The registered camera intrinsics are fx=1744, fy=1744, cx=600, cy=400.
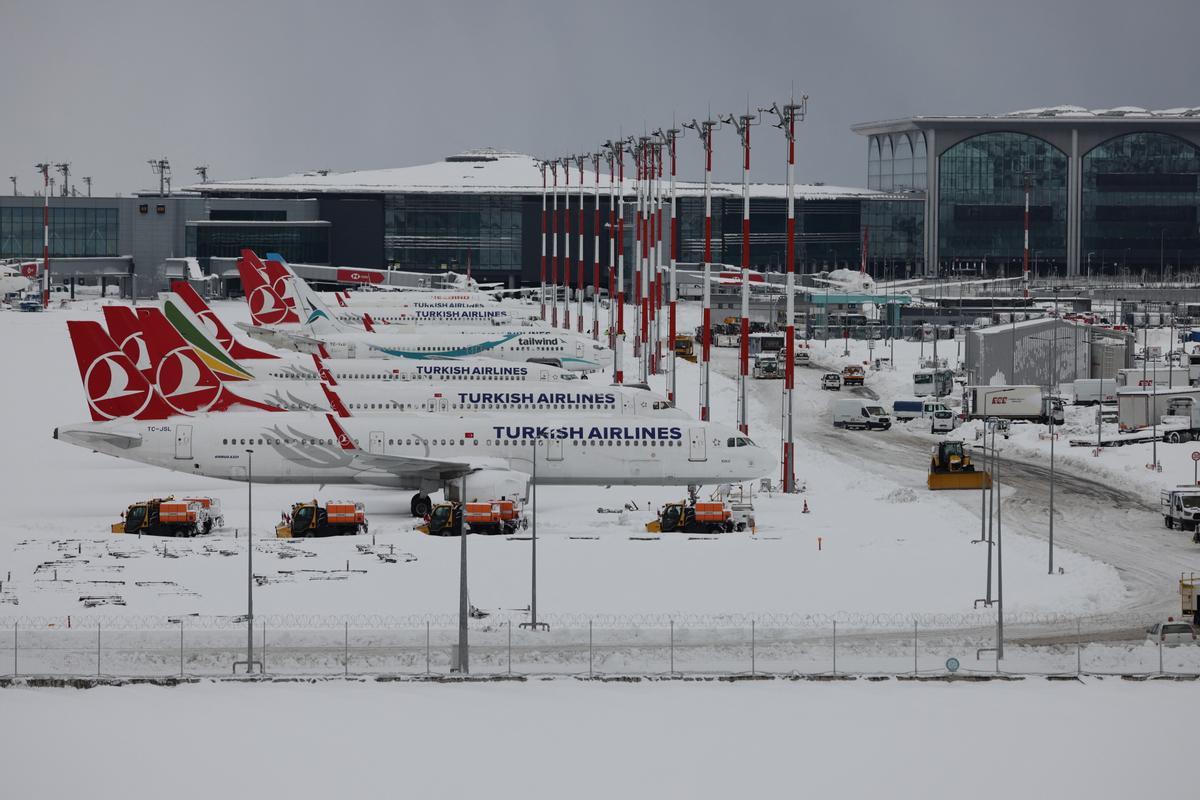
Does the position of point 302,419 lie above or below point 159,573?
above

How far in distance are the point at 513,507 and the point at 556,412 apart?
61.2ft

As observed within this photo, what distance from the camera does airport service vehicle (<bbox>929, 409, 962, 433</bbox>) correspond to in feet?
327

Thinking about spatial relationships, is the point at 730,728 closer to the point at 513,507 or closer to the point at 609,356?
the point at 513,507

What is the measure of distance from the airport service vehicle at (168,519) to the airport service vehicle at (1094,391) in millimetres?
63729

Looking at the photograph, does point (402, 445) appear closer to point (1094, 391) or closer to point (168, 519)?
point (168, 519)

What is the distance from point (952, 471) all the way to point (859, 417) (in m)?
24.8

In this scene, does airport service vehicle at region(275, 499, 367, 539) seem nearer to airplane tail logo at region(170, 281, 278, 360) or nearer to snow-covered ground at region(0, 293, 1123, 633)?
snow-covered ground at region(0, 293, 1123, 633)

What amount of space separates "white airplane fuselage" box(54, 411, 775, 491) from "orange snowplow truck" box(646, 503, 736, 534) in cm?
545

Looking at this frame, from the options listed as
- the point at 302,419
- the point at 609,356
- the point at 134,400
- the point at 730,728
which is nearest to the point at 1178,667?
the point at 730,728

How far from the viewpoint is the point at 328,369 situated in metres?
97.6

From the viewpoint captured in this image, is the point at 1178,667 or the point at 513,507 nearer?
the point at 1178,667

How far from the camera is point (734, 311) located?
191375mm

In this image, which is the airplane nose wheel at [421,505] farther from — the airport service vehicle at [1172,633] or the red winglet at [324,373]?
the airport service vehicle at [1172,633]

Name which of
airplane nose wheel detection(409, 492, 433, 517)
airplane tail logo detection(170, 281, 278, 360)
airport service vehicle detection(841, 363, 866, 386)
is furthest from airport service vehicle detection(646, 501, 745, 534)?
airport service vehicle detection(841, 363, 866, 386)
